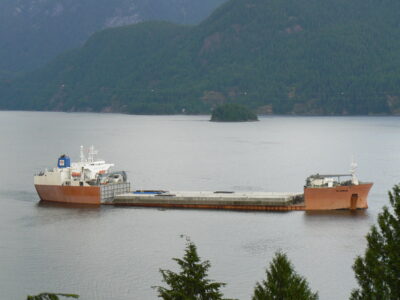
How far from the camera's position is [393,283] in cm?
3023

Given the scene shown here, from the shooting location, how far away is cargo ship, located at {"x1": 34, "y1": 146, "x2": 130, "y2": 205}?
82375mm

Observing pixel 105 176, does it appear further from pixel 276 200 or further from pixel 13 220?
pixel 276 200

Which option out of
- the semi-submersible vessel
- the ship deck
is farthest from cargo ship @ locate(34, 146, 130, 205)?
the ship deck

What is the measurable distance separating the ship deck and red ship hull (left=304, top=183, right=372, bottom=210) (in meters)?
1.37

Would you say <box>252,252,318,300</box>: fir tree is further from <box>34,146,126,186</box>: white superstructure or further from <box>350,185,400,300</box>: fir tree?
<box>34,146,126,186</box>: white superstructure

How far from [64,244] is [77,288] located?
1323cm

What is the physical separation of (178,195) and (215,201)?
4.81 m

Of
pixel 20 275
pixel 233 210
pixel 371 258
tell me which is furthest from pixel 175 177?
pixel 371 258

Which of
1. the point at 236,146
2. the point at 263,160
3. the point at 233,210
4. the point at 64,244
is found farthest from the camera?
the point at 236,146

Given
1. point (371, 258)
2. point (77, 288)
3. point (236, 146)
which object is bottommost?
point (77, 288)

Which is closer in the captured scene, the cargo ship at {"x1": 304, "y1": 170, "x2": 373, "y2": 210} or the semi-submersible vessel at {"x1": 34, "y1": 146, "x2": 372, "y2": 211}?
the cargo ship at {"x1": 304, "y1": 170, "x2": 373, "y2": 210}

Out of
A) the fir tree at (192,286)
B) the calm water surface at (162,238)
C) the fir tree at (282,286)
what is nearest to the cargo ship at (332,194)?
the calm water surface at (162,238)

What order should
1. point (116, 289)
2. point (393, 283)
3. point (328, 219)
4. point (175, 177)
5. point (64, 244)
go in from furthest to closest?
point (175, 177) → point (328, 219) → point (64, 244) → point (116, 289) → point (393, 283)

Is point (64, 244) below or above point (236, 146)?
below
